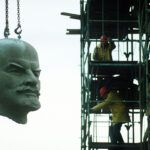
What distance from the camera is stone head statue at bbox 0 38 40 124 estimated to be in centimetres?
530

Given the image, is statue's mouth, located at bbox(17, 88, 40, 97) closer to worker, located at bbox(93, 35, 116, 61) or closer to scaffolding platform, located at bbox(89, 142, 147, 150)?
scaffolding platform, located at bbox(89, 142, 147, 150)

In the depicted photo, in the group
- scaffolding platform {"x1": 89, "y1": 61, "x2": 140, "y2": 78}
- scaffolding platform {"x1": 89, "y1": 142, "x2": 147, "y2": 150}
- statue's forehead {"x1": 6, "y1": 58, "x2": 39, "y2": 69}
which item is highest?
statue's forehead {"x1": 6, "y1": 58, "x2": 39, "y2": 69}

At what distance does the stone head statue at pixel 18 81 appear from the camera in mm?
5305

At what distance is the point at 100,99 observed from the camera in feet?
84.4

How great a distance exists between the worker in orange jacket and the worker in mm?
773

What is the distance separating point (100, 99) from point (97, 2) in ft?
10.5

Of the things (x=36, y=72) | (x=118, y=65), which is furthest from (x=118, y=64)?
(x=36, y=72)

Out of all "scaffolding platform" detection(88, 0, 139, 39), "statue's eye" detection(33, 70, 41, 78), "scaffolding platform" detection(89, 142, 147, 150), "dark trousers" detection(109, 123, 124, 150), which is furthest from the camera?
"scaffolding platform" detection(88, 0, 139, 39)

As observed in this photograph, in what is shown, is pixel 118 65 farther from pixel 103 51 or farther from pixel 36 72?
pixel 36 72

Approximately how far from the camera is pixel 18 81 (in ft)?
17.5

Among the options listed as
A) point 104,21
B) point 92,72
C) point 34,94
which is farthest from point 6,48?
point 104,21

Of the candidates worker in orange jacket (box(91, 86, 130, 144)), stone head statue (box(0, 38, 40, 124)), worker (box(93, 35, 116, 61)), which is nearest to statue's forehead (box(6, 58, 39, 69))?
stone head statue (box(0, 38, 40, 124))

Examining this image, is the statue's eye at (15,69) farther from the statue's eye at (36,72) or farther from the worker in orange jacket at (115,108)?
the worker in orange jacket at (115,108)

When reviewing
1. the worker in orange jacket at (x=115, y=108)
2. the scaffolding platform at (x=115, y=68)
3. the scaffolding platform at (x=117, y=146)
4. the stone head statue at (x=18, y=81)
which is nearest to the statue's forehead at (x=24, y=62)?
the stone head statue at (x=18, y=81)
